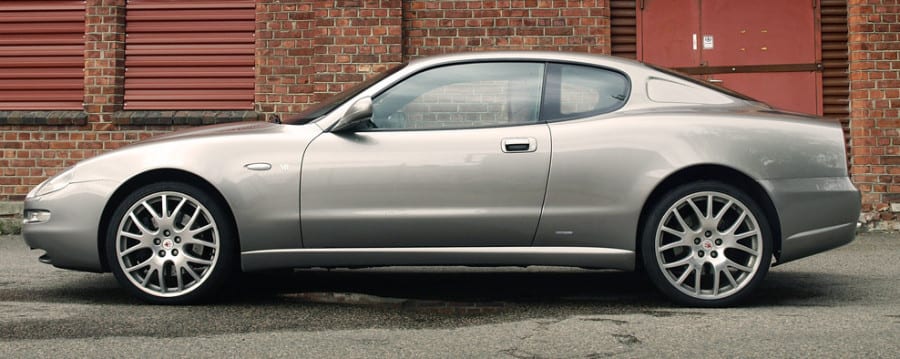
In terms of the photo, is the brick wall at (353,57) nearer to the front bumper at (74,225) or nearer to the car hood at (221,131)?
the car hood at (221,131)

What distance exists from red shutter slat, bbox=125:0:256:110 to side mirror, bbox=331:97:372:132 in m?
Result: 5.94

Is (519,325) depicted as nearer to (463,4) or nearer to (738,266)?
(738,266)

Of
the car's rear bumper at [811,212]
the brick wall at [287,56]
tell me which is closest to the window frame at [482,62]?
the car's rear bumper at [811,212]

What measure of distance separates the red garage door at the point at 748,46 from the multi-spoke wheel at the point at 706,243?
5.65 metres

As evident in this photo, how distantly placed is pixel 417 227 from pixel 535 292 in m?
1.01

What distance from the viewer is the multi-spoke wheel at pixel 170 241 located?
531cm

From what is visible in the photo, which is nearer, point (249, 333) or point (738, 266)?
point (249, 333)

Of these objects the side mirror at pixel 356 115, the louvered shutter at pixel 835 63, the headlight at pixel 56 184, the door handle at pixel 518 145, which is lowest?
the headlight at pixel 56 184

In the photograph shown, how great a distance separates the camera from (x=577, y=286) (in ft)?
20.2

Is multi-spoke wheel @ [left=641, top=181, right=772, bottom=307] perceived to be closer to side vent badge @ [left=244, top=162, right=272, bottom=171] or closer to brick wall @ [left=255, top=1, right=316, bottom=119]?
side vent badge @ [left=244, top=162, right=272, bottom=171]

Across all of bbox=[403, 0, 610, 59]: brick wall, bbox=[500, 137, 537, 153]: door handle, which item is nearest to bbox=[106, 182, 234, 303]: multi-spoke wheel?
bbox=[500, 137, 537, 153]: door handle

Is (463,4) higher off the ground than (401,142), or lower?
higher

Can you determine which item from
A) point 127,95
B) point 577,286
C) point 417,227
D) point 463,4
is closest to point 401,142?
point 417,227

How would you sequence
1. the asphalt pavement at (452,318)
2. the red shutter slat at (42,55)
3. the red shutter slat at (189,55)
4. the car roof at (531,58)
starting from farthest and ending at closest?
the red shutter slat at (42,55), the red shutter slat at (189,55), the car roof at (531,58), the asphalt pavement at (452,318)
